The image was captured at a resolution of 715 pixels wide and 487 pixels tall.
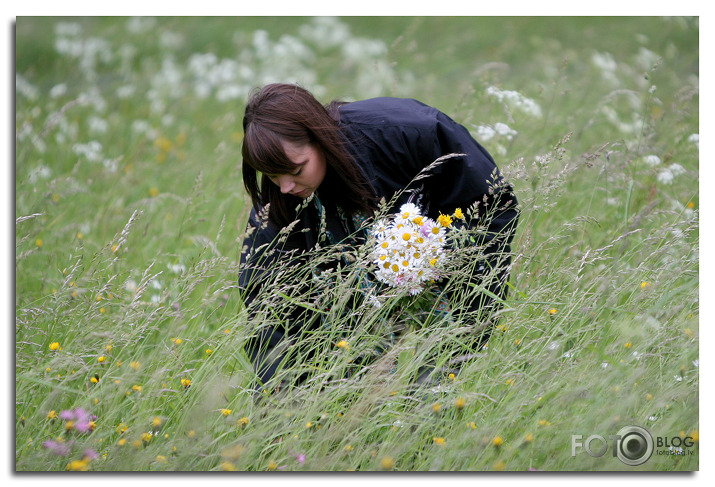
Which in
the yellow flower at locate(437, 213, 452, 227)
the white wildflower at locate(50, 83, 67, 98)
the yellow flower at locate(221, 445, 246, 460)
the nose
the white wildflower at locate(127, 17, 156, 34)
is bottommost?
the yellow flower at locate(221, 445, 246, 460)

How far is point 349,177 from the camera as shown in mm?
1881

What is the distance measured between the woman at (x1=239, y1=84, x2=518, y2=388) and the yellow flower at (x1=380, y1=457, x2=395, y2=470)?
0.43 m

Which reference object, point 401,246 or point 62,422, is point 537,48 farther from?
point 62,422

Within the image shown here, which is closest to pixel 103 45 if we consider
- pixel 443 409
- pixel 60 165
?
pixel 60 165

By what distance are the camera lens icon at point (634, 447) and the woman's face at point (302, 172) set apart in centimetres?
114

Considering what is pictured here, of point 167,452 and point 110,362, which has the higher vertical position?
point 110,362

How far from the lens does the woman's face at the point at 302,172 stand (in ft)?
5.81

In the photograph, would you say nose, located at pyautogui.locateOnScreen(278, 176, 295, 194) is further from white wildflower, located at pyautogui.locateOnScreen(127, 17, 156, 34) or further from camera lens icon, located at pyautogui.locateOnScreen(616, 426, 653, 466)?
white wildflower, located at pyautogui.locateOnScreen(127, 17, 156, 34)

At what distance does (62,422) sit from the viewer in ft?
5.63

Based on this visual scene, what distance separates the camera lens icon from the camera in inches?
66.9

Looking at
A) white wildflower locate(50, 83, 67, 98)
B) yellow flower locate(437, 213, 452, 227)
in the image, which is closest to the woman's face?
yellow flower locate(437, 213, 452, 227)

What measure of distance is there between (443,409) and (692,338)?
2.62 feet

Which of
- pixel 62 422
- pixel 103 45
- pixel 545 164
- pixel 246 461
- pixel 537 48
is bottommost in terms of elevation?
pixel 246 461
